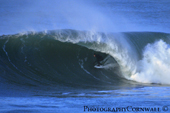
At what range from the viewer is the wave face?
44.2 feet

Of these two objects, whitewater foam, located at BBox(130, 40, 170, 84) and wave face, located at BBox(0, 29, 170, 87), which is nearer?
wave face, located at BBox(0, 29, 170, 87)

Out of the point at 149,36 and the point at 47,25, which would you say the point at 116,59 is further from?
the point at 47,25

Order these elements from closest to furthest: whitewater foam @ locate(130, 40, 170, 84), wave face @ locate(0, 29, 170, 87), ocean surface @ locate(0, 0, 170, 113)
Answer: ocean surface @ locate(0, 0, 170, 113) → wave face @ locate(0, 29, 170, 87) → whitewater foam @ locate(130, 40, 170, 84)

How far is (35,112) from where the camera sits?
8.98 m

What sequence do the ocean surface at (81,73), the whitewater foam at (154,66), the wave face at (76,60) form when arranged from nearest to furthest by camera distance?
the ocean surface at (81,73)
the wave face at (76,60)
the whitewater foam at (154,66)

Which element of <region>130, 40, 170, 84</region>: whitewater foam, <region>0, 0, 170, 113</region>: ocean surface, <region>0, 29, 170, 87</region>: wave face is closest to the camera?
<region>0, 0, 170, 113</region>: ocean surface

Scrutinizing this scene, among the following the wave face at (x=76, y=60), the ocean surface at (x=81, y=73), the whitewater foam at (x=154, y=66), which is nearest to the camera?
the ocean surface at (x=81, y=73)

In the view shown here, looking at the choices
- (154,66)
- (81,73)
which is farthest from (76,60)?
(154,66)

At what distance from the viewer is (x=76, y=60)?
15688 mm

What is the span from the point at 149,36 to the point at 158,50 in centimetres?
586

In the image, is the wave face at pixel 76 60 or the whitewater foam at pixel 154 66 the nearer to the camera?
the wave face at pixel 76 60

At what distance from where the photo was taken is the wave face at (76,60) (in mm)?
13461

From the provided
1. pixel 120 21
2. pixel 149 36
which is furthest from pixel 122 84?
pixel 120 21

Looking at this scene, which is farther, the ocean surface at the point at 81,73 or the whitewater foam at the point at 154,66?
the whitewater foam at the point at 154,66
